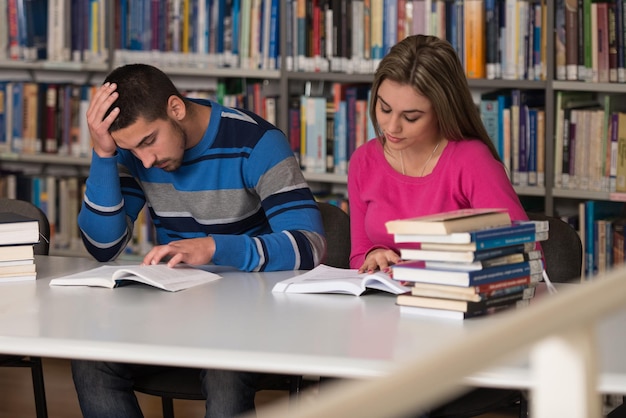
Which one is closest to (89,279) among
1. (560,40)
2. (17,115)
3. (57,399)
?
(57,399)

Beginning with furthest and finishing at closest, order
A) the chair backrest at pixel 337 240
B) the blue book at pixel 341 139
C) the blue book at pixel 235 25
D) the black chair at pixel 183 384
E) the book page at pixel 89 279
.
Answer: the blue book at pixel 235 25 < the blue book at pixel 341 139 < the chair backrest at pixel 337 240 < the black chair at pixel 183 384 < the book page at pixel 89 279

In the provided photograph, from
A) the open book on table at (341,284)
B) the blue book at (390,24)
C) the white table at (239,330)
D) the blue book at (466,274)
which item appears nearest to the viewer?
the white table at (239,330)

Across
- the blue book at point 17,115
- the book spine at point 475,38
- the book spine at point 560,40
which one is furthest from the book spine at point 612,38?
the blue book at point 17,115

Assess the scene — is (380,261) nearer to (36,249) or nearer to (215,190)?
(215,190)

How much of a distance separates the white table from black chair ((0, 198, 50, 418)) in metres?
0.53

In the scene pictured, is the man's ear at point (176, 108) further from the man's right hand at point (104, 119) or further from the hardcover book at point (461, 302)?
the hardcover book at point (461, 302)

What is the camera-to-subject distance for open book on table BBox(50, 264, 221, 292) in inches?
68.2

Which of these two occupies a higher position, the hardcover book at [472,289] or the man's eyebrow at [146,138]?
the man's eyebrow at [146,138]

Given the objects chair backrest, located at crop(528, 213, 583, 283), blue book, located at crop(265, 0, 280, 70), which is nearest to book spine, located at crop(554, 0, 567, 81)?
blue book, located at crop(265, 0, 280, 70)

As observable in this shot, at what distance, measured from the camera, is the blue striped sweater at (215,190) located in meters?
2.07

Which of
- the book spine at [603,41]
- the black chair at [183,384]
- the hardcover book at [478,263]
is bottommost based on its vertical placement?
the black chair at [183,384]

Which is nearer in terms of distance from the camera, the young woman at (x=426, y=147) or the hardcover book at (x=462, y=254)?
the hardcover book at (x=462, y=254)

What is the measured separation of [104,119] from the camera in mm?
2053

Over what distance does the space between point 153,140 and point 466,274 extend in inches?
33.5
